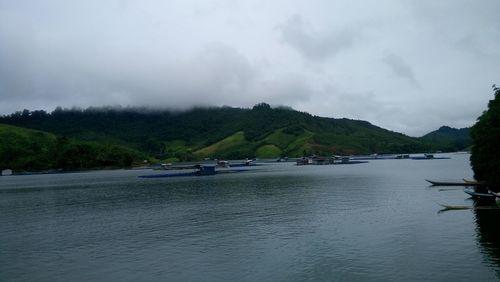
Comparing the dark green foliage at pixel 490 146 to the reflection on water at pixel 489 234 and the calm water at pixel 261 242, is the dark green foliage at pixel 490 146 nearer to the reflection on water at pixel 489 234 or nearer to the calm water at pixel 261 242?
the calm water at pixel 261 242

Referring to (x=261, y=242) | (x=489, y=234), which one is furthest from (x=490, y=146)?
(x=261, y=242)

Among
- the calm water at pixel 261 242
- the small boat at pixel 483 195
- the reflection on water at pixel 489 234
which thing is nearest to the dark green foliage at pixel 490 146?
the small boat at pixel 483 195

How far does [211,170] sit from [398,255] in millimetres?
160302

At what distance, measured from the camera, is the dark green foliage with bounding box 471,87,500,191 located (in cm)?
7294

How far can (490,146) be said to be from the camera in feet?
243

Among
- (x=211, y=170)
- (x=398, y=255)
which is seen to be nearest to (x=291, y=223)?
(x=398, y=255)

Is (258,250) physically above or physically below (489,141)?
below

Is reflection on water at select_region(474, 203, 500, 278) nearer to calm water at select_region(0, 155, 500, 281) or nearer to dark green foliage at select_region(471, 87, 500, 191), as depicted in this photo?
calm water at select_region(0, 155, 500, 281)

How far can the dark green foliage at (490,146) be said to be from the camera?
239 ft

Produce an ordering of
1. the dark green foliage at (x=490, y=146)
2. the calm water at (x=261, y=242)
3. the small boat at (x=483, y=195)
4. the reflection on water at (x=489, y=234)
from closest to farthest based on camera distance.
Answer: the calm water at (x=261, y=242) → the reflection on water at (x=489, y=234) → the small boat at (x=483, y=195) → the dark green foliage at (x=490, y=146)

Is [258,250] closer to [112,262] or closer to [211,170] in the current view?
[112,262]

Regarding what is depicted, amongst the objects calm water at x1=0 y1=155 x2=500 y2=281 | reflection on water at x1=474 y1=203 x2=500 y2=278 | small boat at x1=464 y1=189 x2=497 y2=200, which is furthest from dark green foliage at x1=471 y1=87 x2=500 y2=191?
reflection on water at x1=474 y1=203 x2=500 y2=278

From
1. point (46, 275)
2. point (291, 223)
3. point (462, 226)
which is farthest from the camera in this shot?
point (291, 223)

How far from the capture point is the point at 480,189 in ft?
262
